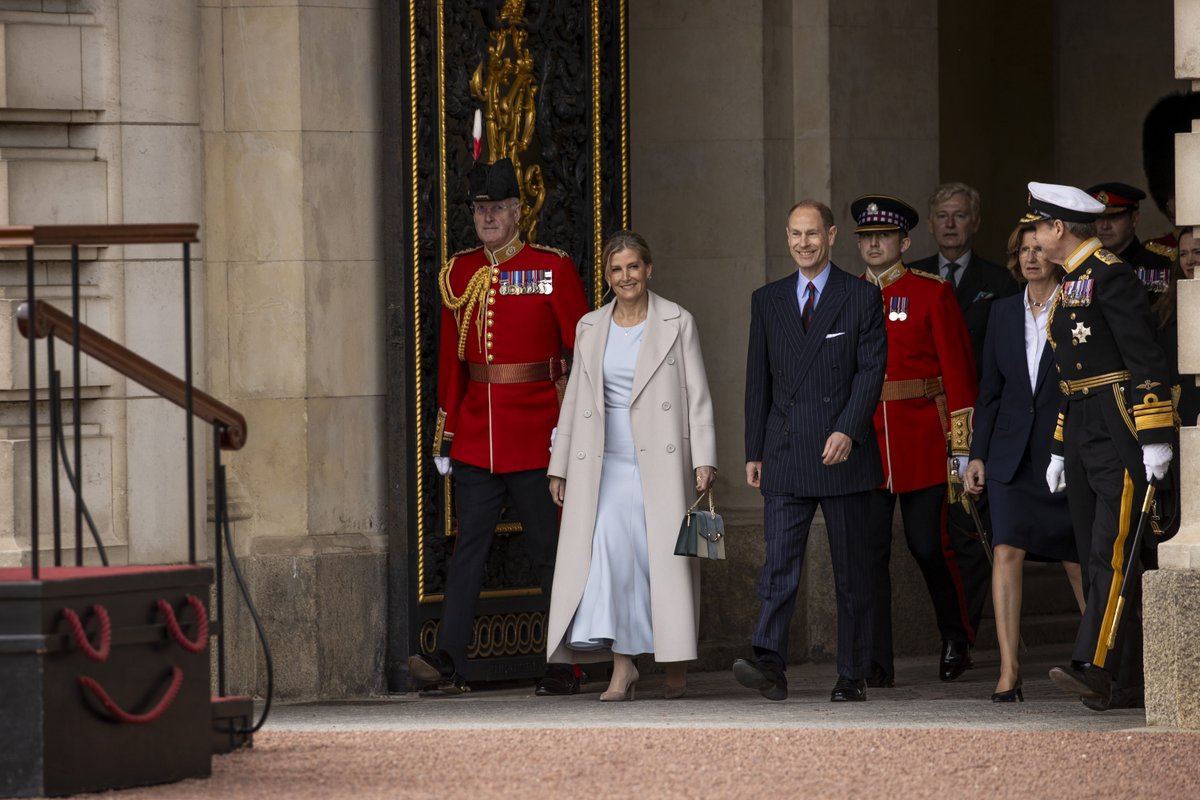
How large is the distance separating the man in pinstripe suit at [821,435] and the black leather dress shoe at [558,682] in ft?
3.08

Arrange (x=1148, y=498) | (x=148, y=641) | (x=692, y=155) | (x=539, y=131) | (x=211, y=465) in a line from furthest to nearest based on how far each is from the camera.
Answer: (x=692, y=155) < (x=539, y=131) < (x=211, y=465) < (x=1148, y=498) < (x=148, y=641)

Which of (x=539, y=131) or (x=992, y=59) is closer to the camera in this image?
(x=539, y=131)

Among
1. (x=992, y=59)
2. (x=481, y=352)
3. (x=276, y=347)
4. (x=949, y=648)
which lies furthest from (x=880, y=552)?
(x=992, y=59)

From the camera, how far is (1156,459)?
29.0 ft

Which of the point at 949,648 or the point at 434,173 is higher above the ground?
the point at 434,173

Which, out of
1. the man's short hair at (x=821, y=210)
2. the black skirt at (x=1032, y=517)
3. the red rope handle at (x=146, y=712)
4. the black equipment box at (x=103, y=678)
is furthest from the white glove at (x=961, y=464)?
the red rope handle at (x=146, y=712)

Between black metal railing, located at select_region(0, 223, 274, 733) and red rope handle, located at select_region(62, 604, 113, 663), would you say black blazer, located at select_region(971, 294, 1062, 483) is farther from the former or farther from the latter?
red rope handle, located at select_region(62, 604, 113, 663)

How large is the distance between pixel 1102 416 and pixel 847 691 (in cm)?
157

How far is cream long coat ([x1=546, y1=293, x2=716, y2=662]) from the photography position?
10078mm

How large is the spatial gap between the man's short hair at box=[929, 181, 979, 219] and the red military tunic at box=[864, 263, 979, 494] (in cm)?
78

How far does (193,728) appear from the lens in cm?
708

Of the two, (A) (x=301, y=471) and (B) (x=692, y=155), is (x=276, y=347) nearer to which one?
(A) (x=301, y=471)

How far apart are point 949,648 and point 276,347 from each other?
10.6 feet

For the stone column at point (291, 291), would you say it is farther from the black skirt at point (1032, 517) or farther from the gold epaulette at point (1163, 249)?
the gold epaulette at point (1163, 249)
